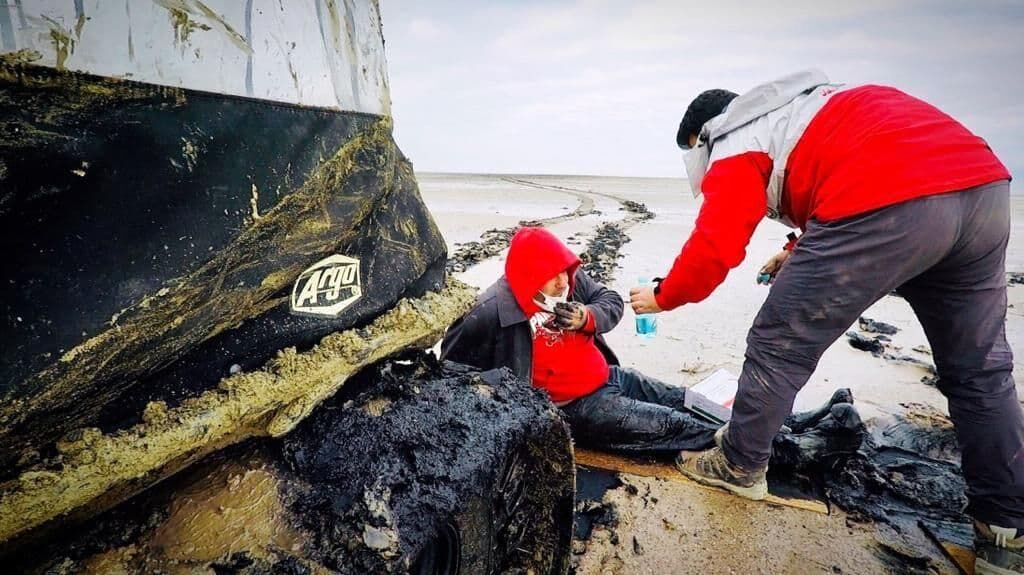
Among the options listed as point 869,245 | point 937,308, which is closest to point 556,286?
point 869,245

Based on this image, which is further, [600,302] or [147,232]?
[600,302]

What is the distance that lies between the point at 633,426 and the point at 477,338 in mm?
951

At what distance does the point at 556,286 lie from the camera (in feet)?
8.76

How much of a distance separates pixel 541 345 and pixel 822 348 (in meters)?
1.31

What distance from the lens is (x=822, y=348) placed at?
1.84 meters

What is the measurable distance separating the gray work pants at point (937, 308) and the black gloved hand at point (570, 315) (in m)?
0.86

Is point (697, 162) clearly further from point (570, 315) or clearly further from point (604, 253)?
point (604, 253)

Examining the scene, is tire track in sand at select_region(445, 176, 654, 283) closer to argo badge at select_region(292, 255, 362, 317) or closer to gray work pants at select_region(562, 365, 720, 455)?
gray work pants at select_region(562, 365, 720, 455)

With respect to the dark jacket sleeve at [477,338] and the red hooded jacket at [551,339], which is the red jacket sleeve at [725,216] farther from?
the dark jacket sleeve at [477,338]

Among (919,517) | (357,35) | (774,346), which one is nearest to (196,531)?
(357,35)

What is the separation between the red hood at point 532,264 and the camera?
2.51 metres

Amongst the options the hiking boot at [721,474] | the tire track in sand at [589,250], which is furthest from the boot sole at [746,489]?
the tire track in sand at [589,250]

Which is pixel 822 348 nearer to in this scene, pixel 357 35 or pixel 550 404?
pixel 550 404

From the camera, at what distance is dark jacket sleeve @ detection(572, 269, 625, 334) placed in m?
2.74
